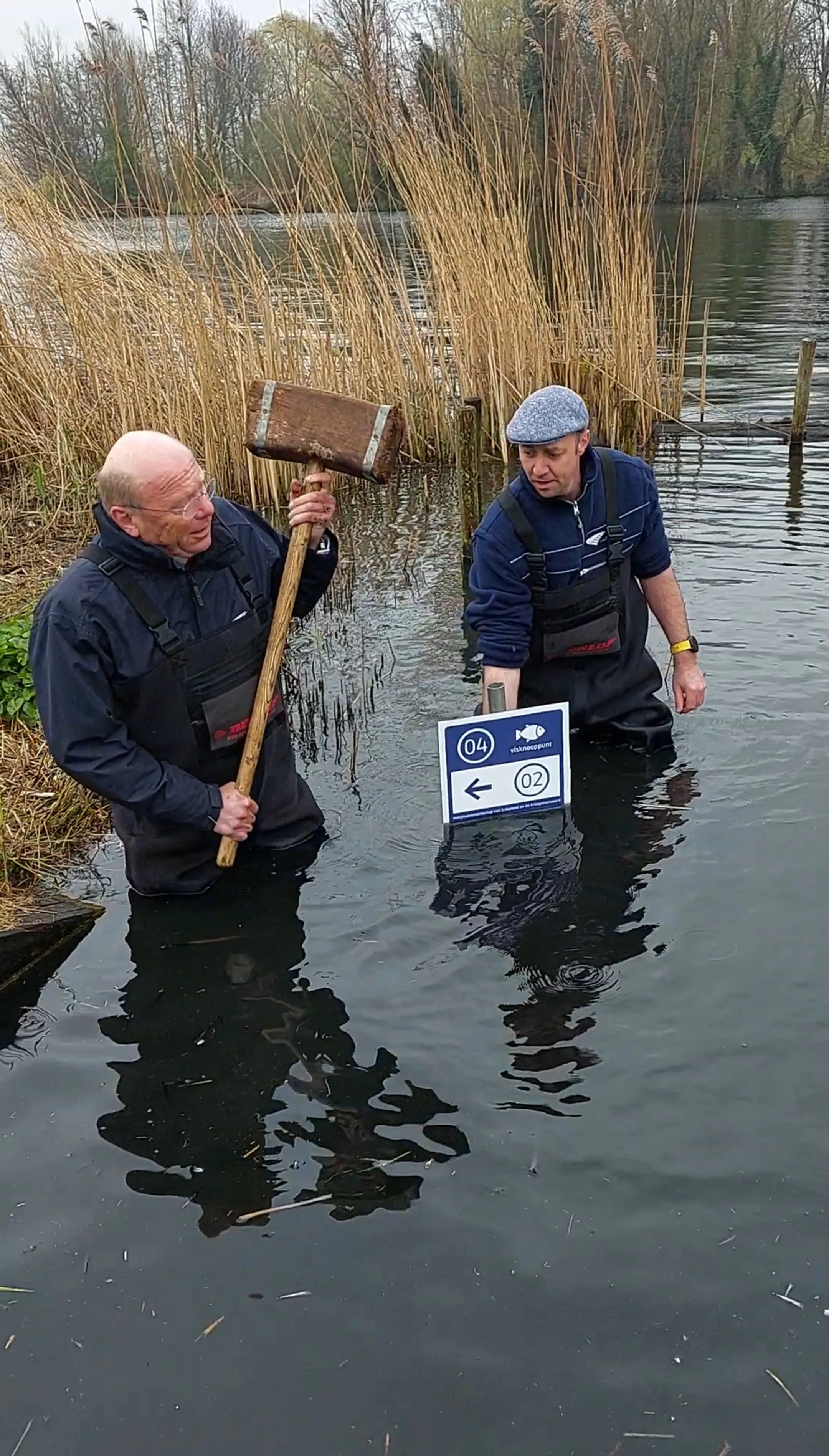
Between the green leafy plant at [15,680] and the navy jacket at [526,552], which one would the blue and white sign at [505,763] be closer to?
the navy jacket at [526,552]

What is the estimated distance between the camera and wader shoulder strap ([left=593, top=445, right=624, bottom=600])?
4.92m

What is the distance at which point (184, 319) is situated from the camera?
8.20 meters

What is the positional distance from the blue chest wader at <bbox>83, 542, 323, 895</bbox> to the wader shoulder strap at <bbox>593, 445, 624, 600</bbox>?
1543 mm

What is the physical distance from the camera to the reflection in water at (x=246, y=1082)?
10.6ft

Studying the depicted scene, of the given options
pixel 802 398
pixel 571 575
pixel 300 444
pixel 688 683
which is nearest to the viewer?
pixel 300 444

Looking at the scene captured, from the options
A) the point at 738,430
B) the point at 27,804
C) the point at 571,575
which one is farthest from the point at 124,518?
the point at 738,430

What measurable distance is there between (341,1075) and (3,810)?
2231mm

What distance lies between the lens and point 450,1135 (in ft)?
10.9

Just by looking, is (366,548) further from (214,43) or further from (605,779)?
(605,779)

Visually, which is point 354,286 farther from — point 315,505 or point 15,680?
point 315,505

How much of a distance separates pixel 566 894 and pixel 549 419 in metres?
1.86

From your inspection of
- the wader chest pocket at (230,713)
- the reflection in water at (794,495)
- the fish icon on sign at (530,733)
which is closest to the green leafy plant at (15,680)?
the wader chest pocket at (230,713)

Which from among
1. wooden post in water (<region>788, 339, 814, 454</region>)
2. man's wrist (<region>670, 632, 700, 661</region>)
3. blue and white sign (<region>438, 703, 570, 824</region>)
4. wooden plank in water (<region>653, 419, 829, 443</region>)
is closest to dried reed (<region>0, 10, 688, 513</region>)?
wooden plank in water (<region>653, 419, 829, 443</region>)

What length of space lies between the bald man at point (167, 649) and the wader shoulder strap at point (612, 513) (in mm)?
1246
